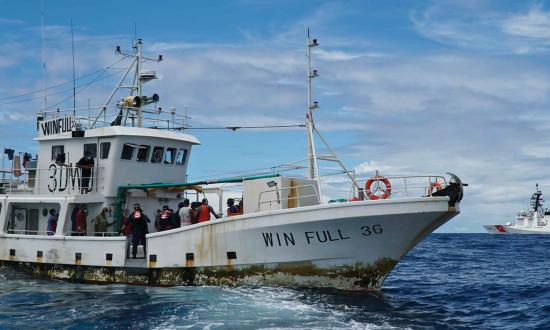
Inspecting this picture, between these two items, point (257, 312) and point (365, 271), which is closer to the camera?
point (257, 312)

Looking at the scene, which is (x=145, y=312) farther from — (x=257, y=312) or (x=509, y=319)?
(x=509, y=319)

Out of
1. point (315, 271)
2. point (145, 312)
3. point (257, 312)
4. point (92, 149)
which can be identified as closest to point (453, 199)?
point (315, 271)

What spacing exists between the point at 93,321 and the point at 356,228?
6.44m

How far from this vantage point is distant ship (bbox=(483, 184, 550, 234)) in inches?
3740

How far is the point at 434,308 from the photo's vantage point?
52.8ft

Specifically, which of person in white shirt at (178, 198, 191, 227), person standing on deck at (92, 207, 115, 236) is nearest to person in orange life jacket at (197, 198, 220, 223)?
person in white shirt at (178, 198, 191, 227)

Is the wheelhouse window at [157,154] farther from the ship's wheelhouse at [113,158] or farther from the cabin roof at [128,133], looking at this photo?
the cabin roof at [128,133]

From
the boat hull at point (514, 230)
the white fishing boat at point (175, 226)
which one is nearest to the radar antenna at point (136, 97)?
the white fishing boat at point (175, 226)

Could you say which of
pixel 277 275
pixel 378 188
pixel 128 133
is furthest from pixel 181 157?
pixel 378 188

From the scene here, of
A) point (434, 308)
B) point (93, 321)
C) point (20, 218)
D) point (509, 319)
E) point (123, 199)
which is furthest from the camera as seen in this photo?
point (20, 218)

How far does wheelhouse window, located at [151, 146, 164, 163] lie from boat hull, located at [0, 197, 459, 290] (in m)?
3.53

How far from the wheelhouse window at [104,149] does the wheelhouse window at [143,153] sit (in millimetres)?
980

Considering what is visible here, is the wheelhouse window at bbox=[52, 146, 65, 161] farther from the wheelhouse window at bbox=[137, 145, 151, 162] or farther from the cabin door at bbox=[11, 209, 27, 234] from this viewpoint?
the wheelhouse window at bbox=[137, 145, 151, 162]

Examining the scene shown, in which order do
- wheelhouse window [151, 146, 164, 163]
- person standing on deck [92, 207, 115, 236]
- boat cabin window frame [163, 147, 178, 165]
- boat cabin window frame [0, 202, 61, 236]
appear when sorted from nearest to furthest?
1. person standing on deck [92, 207, 115, 236]
2. wheelhouse window [151, 146, 164, 163]
3. boat cabin window frame [163, 147, 178, 165]
4. boat cabin window frame [0, 202, 61, 236]
